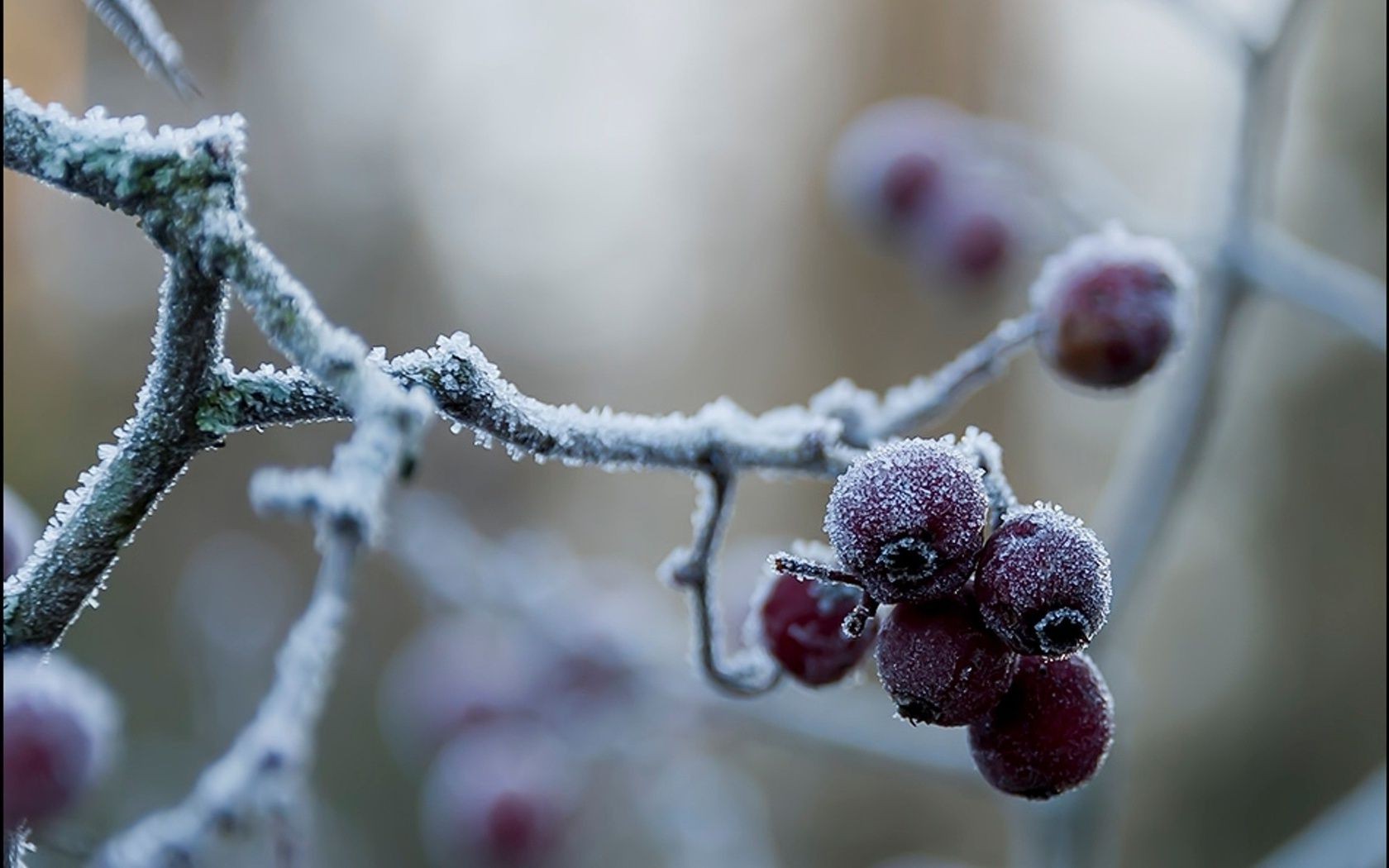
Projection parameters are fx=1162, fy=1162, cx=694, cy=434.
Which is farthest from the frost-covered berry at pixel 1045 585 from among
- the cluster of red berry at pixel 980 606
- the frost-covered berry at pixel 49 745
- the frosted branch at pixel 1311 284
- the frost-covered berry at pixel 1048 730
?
the frosted branch at pixel 1311 284

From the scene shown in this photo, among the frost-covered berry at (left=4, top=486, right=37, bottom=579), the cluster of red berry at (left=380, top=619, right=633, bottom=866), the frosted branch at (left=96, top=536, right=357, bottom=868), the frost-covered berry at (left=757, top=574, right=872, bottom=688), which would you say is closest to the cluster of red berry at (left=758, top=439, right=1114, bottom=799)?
the frost-covered berry at (left=757, top=574, right=872, bottom=688)

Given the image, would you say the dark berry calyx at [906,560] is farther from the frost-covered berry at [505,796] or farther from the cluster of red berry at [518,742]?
the frost-covered berry at [505,796]

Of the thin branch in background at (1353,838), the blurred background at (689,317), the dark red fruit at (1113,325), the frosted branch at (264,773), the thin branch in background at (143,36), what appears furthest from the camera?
the blurred background at (689,317)

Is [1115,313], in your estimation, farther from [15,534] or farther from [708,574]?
[15,534]

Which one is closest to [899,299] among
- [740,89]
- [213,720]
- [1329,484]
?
[740,89]

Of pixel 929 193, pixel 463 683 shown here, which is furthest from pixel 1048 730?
pixel 463 683

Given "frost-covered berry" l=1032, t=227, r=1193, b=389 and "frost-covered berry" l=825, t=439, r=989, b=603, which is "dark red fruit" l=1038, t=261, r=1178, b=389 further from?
"frost-covered berry" l=825, t=439, r=989, b=603

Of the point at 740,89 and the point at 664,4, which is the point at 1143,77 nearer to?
the point at 664,4
